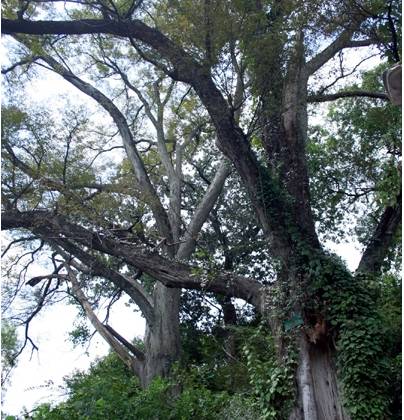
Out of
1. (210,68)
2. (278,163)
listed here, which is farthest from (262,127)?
Answer: (210,68)

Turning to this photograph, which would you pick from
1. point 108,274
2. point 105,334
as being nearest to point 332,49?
point 108,274

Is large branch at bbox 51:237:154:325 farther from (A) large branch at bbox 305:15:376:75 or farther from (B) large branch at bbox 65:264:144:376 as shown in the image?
(A) large branch at bbox 305:15:376:75

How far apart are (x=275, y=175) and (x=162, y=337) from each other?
3.61 meters

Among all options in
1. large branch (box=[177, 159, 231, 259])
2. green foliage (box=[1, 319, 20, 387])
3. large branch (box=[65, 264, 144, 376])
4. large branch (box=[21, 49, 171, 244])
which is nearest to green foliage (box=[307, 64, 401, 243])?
large branch (box=[177, 159, 231, 259])

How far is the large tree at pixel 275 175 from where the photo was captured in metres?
6.54

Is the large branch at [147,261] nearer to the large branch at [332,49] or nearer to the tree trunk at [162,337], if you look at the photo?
the tree trunk at [162,337]

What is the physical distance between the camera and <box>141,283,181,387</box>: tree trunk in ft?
31.2

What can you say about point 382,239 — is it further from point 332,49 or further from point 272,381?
point 332,49

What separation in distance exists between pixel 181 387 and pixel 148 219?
12.3 ft

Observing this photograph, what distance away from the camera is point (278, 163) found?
26.0ft

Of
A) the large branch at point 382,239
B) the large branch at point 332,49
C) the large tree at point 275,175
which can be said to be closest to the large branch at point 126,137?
the large tree at point 275,175

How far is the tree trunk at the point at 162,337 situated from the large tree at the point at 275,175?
144cm

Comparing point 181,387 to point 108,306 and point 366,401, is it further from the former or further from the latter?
point 366,401

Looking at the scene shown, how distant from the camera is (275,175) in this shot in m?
7.73
